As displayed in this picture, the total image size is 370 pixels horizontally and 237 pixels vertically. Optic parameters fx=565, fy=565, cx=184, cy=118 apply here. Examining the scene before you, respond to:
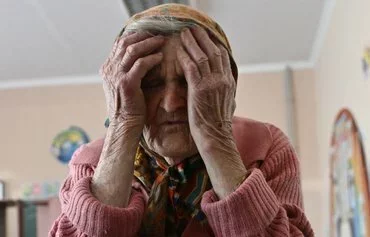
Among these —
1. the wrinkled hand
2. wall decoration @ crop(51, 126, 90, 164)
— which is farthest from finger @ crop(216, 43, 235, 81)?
wall decoration @ crop(51, 126, 90, 164)

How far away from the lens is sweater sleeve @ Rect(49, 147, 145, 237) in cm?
78

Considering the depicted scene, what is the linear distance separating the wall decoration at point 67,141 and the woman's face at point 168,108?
2.81 m

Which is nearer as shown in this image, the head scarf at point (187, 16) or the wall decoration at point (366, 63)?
the head scarf at point (187, 16)

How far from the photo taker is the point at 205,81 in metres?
0.79

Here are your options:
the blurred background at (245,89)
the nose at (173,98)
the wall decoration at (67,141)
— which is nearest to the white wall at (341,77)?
the blurred background at (245,89)

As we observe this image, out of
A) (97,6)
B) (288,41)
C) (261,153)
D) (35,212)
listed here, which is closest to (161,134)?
(261,153)

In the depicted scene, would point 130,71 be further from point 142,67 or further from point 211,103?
point 211,103

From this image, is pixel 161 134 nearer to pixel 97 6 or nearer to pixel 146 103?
pixel 146 103

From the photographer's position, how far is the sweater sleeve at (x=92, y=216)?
784mm

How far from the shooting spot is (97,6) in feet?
8.19

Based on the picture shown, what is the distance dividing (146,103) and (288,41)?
2327 mm

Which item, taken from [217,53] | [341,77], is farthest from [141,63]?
[341,77]

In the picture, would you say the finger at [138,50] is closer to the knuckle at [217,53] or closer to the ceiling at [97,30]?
the knuckle at [217,53]

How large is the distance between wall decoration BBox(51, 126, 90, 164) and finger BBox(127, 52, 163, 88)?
286 centimetres
